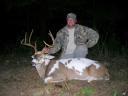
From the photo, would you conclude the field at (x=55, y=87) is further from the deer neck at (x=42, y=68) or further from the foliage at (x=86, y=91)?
the deer neck at (x=42, y=68)

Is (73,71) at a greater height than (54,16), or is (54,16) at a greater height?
(54,16)

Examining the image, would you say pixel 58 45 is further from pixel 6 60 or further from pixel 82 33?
pixel 6 60

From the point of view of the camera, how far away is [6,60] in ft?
32.2

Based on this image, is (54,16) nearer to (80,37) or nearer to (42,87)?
(80,37)

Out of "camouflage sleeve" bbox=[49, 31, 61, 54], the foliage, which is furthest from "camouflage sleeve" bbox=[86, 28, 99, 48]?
the foliage

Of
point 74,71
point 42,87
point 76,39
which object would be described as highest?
point 76,39

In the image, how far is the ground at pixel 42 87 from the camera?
7.07 m

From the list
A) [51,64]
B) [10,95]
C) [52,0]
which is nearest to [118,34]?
[52,0]

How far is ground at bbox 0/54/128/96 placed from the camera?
Result: 707 centimetres

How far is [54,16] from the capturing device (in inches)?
553

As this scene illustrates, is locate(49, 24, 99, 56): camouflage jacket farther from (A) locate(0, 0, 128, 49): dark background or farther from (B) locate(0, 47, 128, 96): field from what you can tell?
(A) locate(0, 0, 128, 49): dark background

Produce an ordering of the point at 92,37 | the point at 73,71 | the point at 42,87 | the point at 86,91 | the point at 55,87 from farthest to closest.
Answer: the point at 92,37 < the point at 73,71 < the point at 42,87 < the point at 55,87 < the point at 86,91

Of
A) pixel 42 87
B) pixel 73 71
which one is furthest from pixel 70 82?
pixel 42 87

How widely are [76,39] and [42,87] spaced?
139 cm
